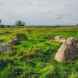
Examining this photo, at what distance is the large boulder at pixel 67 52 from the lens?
214 inches

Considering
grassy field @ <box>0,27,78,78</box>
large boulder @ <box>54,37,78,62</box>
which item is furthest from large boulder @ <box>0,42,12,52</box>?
large boulder @ <box>54,37,78,62</box>

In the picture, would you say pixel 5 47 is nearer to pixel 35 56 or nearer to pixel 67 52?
pixel 35 56

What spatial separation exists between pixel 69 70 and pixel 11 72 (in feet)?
3.93

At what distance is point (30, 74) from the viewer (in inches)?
203

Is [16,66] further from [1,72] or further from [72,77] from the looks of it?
[72,77]

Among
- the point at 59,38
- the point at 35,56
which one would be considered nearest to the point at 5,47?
the point at 35,56

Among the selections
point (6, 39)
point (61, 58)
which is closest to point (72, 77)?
point (61, 58)

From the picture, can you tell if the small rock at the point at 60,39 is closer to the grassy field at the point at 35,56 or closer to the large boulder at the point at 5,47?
the grassy field at the point at 35,56

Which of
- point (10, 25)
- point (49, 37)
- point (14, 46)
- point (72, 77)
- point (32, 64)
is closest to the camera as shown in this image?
point (72, 77)

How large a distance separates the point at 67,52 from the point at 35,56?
2.33 ft

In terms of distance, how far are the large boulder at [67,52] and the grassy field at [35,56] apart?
0.11 m

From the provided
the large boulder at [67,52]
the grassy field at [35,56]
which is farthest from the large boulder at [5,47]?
the large boulder at [67,52]

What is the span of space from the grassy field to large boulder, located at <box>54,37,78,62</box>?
11 centimetres

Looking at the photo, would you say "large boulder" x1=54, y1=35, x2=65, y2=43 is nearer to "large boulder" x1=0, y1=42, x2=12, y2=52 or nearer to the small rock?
the small rock
